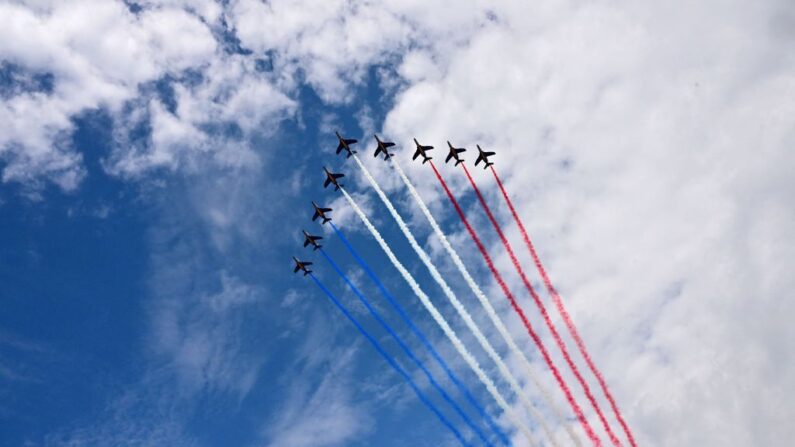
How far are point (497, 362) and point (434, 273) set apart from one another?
13.8 m

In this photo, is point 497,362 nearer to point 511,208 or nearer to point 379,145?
point 511,208

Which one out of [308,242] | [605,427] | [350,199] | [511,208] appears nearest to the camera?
[605,427]

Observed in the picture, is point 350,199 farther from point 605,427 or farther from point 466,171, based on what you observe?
point 605,427

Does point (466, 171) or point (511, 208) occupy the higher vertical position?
point (466, 171)

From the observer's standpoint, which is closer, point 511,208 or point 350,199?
point 511,208

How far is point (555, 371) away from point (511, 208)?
22823 millimetres

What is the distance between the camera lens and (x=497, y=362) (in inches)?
2336

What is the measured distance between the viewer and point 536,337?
192 ft

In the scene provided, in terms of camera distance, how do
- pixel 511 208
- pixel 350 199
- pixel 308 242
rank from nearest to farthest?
pixel 511 208
pixel 350 199
pixel 308 242

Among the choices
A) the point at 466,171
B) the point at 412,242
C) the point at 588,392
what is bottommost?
the point at 588,392

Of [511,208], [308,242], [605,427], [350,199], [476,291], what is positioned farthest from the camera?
[308,242]

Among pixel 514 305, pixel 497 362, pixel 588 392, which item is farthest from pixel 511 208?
pixel 588 392

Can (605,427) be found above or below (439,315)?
below

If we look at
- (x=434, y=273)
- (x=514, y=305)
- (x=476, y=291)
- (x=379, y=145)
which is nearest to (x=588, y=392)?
(x=514, y=305)
